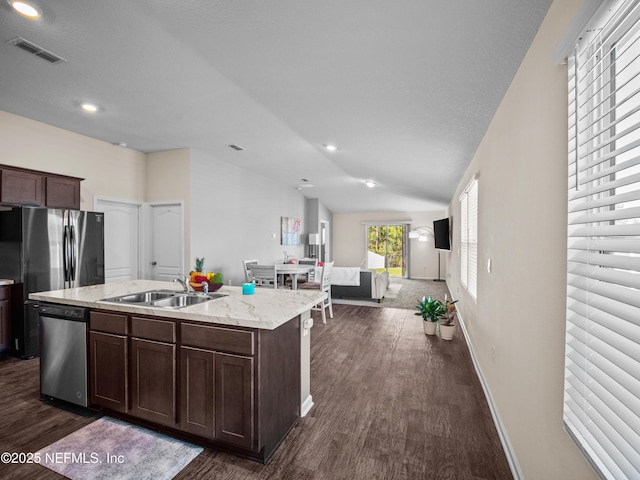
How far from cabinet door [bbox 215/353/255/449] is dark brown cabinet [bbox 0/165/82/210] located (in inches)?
140

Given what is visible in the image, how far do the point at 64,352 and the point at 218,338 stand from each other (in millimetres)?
1543

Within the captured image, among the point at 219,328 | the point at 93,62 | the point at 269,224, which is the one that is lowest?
the point at 219,328

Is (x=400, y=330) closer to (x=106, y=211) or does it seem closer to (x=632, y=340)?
(x=632, y=340)

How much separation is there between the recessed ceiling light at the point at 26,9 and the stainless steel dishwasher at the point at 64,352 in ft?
6.71

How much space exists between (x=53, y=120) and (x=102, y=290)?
2.66 m

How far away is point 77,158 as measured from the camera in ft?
15.0

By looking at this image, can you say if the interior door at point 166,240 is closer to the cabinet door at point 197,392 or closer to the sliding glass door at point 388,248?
the cabinet door at point 197,392

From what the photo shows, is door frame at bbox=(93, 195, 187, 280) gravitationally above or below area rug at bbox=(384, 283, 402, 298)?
above

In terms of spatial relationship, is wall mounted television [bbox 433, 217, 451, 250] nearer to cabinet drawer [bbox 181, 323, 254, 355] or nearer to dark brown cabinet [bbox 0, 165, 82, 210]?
cabinet drawer [bbox 181, 323, 254, 355]

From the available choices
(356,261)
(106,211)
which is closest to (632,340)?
(106,211)

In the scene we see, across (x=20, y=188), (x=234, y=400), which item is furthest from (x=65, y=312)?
(x=20, y=188)

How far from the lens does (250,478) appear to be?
1850 millimetres

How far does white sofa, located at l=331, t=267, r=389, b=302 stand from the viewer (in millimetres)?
6799

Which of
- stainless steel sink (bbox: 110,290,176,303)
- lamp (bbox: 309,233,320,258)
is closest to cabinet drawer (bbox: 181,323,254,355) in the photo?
stainless steel sink (bbox: 110,290,176,303)
